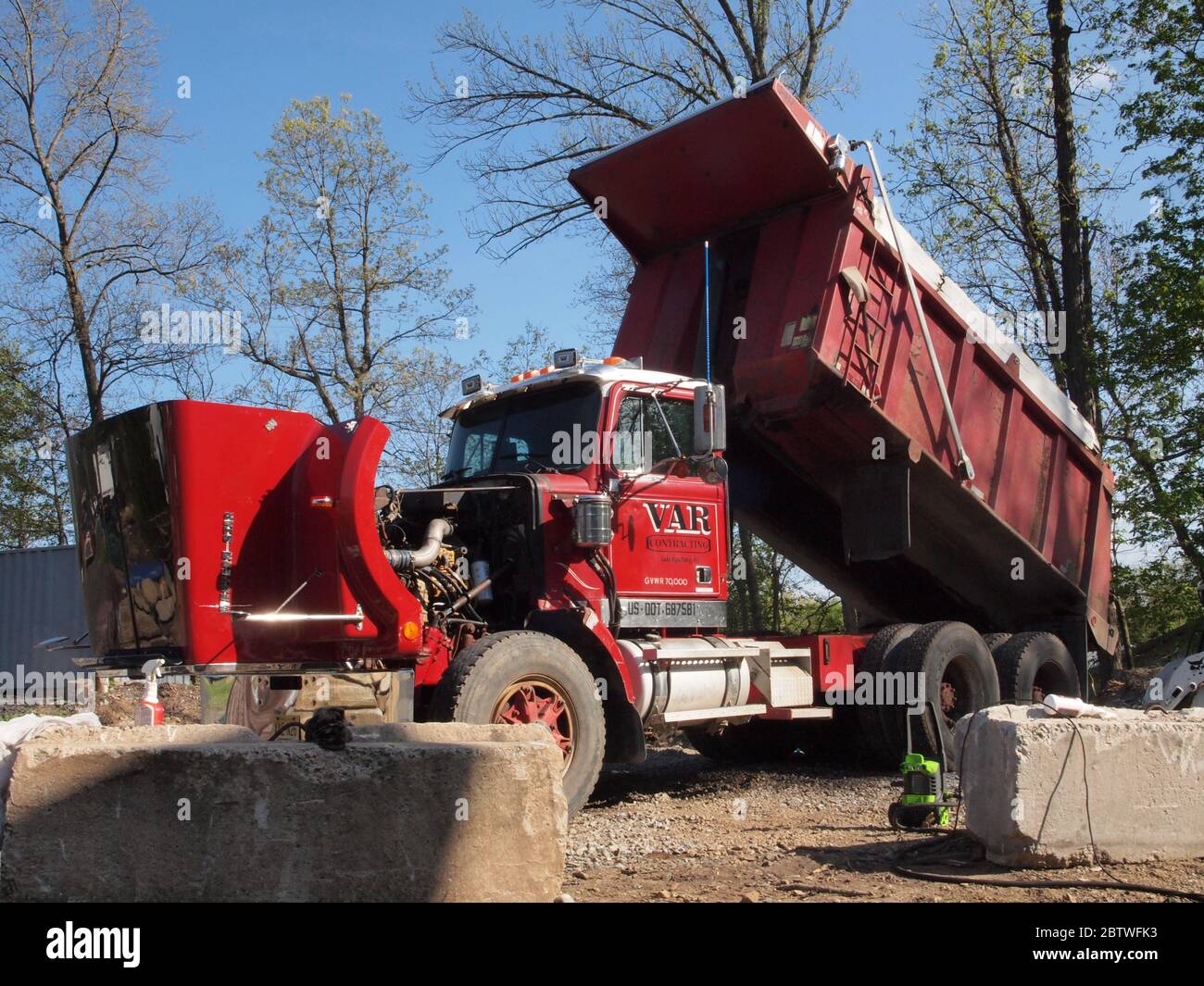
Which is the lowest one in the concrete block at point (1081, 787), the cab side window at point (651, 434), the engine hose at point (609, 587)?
the concrete block at point (1081, 787)

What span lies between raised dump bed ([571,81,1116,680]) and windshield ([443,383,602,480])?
1155 mm

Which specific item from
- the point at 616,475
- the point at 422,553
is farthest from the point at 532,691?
the point at 616,475

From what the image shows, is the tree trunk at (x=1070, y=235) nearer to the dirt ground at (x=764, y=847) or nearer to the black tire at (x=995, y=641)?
the black tire at (x=995, y=641)

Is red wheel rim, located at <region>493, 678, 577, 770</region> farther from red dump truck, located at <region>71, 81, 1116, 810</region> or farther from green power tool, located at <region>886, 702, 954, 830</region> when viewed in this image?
green power tool, located at <region>886, 702, 954, 830</region>

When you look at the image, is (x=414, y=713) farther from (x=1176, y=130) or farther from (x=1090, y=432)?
(x=1176, y=130)

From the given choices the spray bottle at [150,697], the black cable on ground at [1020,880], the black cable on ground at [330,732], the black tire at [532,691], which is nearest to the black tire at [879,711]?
the black cable on ground at [1020,880]

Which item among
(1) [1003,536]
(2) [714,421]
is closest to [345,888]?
(2) [714,421]

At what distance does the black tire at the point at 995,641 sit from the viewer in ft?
31.4

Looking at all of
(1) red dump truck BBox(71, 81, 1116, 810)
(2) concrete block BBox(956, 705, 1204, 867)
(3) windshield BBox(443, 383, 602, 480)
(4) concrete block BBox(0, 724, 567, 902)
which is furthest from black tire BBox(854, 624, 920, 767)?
(4) concrete block BBox(0, 724, 567, 902)

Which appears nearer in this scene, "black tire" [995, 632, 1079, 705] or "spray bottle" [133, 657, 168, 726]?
"spray bottle" [133, 657, 168, 726]

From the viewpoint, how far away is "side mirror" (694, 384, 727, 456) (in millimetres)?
7336

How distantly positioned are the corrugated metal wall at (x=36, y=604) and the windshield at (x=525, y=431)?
9.54 m

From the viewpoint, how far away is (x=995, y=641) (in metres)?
9.68

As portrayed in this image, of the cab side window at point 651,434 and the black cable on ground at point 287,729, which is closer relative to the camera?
the black cable on ground at point 287,729
